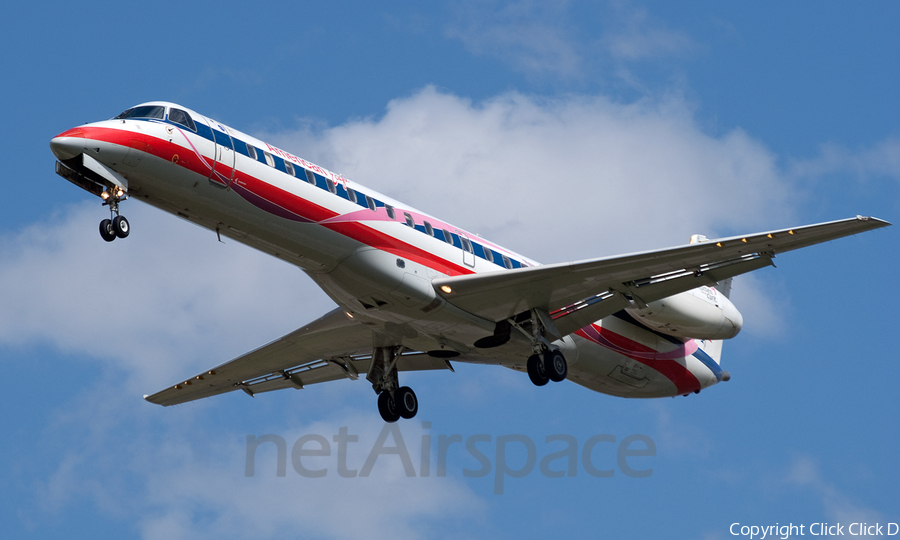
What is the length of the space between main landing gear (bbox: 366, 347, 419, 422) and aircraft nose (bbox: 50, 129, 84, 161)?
32.3 feet

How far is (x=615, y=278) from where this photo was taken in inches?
1054

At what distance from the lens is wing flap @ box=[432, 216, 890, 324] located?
81.7 ft

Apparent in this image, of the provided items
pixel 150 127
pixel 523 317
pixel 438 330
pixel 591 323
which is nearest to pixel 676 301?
pixel 591 323

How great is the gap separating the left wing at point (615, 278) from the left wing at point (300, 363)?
144 inches

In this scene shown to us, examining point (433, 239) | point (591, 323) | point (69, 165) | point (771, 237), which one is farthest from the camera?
point (591, 323)

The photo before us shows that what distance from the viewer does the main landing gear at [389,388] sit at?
29781 millimetres

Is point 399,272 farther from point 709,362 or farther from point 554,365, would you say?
point 709,362

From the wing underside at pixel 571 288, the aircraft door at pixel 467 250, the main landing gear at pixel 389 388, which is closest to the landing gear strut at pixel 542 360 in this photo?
the wing underside at pixel 571 288

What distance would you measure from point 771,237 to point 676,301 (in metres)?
5.47

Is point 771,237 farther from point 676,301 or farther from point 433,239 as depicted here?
point 433,239

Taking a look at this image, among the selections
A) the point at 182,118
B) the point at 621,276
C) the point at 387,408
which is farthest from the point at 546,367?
the point at 182,118

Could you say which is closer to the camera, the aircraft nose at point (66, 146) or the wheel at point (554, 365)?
the aircraft nose at point (66, 146)

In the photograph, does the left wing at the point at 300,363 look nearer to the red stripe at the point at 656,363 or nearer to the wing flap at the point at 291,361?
the wing flap at the point at 291,361

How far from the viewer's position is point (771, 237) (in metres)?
24.5
